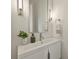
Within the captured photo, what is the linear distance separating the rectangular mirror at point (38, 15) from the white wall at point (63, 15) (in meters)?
0.51

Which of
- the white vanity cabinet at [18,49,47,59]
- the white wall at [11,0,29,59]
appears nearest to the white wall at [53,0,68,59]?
the white vanity cabinet at [18,49,47,59]

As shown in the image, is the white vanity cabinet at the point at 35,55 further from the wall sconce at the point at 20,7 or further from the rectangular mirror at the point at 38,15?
the wall sconce at the point at 20,7

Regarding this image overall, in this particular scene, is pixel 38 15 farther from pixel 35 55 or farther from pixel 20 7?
pixel 35 55

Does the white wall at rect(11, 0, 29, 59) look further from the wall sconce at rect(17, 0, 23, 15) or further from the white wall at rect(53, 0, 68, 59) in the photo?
the white wall at rect(53, 0, 68, 59)

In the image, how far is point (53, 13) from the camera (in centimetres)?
364

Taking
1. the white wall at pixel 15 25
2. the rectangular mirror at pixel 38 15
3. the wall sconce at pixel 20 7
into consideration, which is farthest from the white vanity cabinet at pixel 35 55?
the wall sconce at pixel 20 7

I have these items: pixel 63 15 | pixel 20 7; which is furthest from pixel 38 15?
pixel 63 15

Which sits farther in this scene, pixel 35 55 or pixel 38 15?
pixel 38 15

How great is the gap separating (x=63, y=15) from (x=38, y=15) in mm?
1016

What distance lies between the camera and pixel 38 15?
2.78m

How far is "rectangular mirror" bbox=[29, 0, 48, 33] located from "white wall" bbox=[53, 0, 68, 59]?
0.51 m

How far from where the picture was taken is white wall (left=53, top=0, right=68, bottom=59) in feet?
11.1

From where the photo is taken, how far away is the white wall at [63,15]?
3.37 metres
